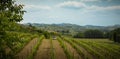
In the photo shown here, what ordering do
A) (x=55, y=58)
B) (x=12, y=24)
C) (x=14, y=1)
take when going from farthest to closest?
(x=55, y=58) < (x=14, y=1) < (x=12, y=24)

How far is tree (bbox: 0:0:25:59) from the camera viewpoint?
69.6 ft

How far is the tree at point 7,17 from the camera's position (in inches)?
835

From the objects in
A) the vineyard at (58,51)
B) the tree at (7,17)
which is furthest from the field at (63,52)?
the tree at (7,17)

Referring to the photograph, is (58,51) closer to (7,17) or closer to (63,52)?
(63,52)

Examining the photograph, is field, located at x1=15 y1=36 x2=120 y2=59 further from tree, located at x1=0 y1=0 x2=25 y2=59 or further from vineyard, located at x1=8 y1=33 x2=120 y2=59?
tree, located at x1=0 y1=0 x2=25 y2=59

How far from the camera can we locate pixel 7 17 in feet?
72.9

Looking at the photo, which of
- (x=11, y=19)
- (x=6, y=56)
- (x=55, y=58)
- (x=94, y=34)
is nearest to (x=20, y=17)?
(x=11, y=19)

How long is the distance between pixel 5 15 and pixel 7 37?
7.72 feet

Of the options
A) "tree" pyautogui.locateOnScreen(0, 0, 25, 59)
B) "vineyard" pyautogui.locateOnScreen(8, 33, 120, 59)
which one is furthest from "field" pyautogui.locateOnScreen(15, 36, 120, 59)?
"tree" pyautogui.locateOnScreen(0, 0, 25, 59)

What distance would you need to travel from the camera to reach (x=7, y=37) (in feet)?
70.8

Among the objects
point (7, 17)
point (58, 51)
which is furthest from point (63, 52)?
point (7, 17)

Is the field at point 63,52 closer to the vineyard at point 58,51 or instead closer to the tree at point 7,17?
the vineyard at point 58,51

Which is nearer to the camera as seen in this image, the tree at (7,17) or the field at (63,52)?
the tree at (7,17)

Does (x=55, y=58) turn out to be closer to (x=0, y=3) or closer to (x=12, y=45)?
(x=12, y=45)
